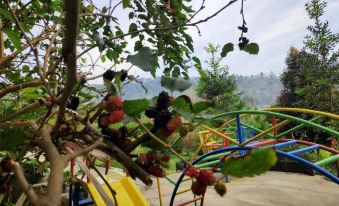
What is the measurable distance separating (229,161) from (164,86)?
201 millimetres

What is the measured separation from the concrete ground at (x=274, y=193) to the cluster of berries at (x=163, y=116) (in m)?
4.59

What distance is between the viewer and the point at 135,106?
453mm

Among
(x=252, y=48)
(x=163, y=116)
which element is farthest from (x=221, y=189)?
(x=252, y=48)

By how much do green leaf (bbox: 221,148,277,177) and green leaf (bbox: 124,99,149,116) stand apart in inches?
6.0

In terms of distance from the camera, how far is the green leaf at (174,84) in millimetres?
496

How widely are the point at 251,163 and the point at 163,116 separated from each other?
190 mm

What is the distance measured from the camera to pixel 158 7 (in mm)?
1361

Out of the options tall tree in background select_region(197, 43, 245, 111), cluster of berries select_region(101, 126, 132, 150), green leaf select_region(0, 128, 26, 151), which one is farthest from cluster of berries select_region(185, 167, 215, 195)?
tall tree in background select_region(197, 43, 245, 111)

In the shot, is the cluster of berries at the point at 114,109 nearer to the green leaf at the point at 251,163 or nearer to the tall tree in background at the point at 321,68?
the green leaf at the point at 251,163

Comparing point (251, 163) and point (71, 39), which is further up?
point (71, 39)

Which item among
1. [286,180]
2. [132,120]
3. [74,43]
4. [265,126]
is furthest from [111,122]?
[265,126]

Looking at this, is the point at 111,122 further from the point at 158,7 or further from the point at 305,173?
the point at 305,173

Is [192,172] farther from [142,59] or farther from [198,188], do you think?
[142,59]

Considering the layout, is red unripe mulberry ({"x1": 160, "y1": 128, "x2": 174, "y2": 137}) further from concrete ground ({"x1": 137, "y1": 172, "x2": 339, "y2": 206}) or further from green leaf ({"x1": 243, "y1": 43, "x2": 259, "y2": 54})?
concrete ground ({"x1": 137, "y1": 172, "x2": 339, "y2": 206})
